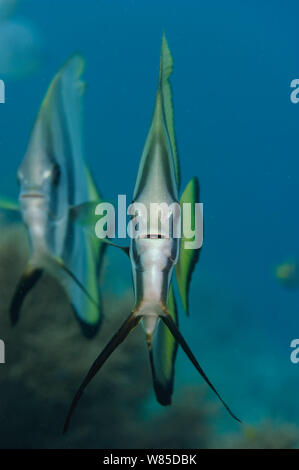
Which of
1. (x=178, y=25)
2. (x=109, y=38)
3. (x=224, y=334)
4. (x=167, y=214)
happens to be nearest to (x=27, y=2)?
(x=178, y=25)

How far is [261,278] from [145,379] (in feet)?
31.0

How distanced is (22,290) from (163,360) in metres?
0.58

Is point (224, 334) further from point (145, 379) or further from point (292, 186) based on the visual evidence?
point (292, 186)

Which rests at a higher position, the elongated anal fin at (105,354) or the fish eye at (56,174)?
the fish eye at (56,174)

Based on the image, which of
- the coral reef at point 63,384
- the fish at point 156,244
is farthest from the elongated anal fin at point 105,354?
the coral reef at point 63,384

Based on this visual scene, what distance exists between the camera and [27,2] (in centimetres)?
1040

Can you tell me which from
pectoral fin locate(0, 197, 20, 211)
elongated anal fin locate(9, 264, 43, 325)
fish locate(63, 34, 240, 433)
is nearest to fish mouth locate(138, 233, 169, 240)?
fish locate(63, 34, 240, 433)

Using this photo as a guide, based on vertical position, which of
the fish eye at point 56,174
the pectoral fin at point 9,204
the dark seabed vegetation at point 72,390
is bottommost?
the dark seabed vegetation at point 72,390

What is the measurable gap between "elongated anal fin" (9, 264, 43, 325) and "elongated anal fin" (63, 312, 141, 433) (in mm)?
482

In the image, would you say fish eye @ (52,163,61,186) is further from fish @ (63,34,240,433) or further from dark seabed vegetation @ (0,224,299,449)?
dark seabed vegetation @ (0,224,299,449)

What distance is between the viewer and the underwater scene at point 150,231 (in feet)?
4.45

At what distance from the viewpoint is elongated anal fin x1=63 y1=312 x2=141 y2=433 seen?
1047 millimetres

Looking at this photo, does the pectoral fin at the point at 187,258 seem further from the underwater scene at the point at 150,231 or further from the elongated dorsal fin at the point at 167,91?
the elongated dorsal fin at the point at 167,91

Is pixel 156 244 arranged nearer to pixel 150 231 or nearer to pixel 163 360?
pixel 150 231
